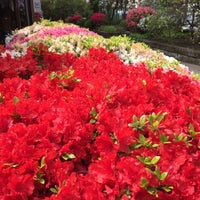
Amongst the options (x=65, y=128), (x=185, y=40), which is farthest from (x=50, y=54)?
(x=185, y=40)

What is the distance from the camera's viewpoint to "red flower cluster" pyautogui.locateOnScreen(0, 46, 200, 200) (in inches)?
64.7

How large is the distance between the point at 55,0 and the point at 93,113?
848 inches

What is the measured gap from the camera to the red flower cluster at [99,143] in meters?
1.64

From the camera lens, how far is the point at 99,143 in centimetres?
195

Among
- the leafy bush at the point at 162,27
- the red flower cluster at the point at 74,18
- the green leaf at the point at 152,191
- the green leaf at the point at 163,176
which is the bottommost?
the red flower cluster at the point at 74,18

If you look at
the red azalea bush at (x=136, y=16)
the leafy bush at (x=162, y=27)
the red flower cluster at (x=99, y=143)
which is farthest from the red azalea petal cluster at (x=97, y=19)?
the red flower cluster at (x=99, y=143)

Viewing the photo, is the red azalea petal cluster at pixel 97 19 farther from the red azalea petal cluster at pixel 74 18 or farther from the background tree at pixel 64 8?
the background tree at pixel 64 8

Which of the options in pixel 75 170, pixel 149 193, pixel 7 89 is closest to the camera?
pixel 149 193

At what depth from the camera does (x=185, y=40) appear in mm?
15219

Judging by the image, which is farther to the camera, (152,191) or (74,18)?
(74,18)

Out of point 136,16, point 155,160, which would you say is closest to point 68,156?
point 155,160

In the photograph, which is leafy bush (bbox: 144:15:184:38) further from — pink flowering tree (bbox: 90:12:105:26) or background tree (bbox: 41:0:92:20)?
background tree (bbox: 41:0:92:20)

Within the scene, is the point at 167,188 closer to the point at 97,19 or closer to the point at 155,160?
the point at 155,160

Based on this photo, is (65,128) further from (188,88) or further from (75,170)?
(188,88)
